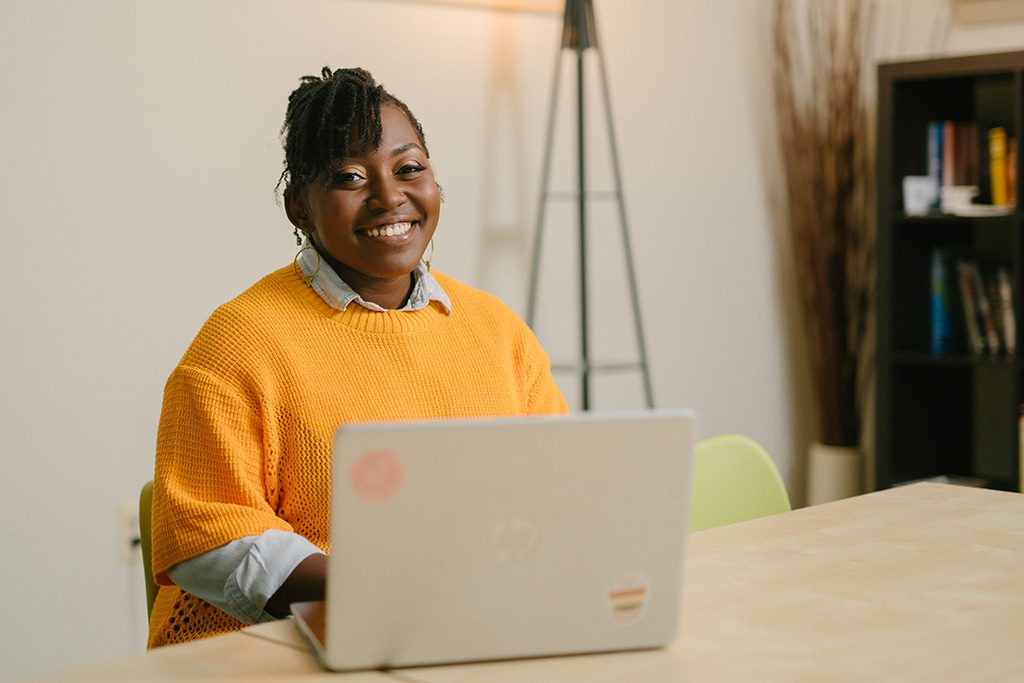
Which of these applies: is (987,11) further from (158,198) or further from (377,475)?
(377,475)

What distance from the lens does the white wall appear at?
2473 millimetres

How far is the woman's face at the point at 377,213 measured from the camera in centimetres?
182

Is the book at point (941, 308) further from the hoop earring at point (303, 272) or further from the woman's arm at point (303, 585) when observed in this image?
the woman's arm at point (303, 585)

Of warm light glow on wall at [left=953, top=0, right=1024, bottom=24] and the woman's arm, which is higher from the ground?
warm light glow on wall at [left=953, top=0, right=1024, bottom=24]

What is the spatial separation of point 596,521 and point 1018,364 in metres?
2.79

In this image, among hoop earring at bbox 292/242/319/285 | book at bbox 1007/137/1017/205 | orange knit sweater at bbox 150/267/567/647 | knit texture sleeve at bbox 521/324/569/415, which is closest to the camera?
orange knit sweater at bbox 150/267/567/647

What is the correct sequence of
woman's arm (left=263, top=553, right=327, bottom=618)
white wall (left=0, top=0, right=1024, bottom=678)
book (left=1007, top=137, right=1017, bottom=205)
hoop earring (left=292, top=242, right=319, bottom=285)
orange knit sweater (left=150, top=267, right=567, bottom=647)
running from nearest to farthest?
1. woman's arm (left=263, top=553, right=327, bottom=618)
2. orange knit sweater (left=150, top=267, right=567, bottom=647)
3. hoop earring (left=292, top=242, right=319, bottom=285)
4. white wall (left=0, top=0, right=1024, bottom=678)
5. book (left=1007, top=137, right=1017, bottom=205)

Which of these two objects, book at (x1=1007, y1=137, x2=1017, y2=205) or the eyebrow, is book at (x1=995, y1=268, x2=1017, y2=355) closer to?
book at (x1=1007, y1=137, x2=1017, y2=205)

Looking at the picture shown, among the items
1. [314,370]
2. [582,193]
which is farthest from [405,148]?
→ [582,193]

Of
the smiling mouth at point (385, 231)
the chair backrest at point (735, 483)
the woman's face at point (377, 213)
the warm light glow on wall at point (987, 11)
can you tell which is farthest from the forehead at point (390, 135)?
the warm light glow on wall at point (987, 11)

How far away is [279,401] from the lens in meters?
1.67

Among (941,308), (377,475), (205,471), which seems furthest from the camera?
(941,308)

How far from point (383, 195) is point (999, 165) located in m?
2.45

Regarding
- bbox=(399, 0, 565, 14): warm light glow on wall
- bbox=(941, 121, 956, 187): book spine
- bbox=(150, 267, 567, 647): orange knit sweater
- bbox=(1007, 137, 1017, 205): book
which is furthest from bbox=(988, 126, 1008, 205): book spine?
bbox=(150, 267, 567, 647): orange knit sweater
